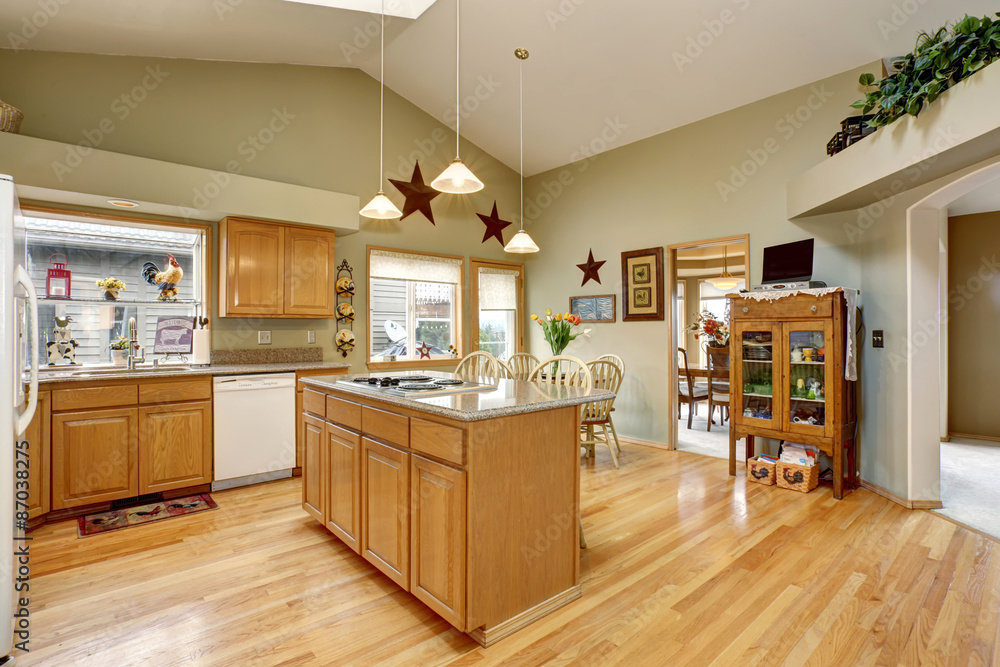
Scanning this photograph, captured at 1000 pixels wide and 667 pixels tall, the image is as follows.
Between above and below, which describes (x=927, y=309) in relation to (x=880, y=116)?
below

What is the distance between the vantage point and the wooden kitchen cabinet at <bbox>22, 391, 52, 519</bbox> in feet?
9.49

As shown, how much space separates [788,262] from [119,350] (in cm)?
524

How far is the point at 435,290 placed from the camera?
5.58 m

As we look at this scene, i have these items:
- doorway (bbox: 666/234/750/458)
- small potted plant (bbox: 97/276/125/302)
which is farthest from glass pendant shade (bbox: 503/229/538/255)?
small potted plant (bbox: 97/276/125/302)

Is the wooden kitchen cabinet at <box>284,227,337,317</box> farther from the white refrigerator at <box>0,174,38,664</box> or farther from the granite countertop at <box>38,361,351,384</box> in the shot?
the white refrigerator at <box>0,174,38,664</box>

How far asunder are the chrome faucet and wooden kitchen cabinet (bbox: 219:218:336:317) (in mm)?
594

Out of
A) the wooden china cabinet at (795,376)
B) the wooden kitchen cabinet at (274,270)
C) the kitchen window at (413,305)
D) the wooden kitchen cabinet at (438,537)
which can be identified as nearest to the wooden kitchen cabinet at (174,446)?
the wooden kitchen cabinet at (274,270)

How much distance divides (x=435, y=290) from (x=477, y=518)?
13.2 ft

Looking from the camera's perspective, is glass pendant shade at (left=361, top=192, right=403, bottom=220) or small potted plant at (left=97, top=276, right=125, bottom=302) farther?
small potted plant at (left=97, top=276, right=125, bottom=302)

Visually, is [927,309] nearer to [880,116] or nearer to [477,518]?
[880,116]

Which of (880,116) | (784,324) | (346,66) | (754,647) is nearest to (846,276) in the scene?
(784,324)

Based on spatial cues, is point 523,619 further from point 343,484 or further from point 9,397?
point 9,397

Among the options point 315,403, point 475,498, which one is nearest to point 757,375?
point 475,498

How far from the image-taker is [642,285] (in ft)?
16.7
